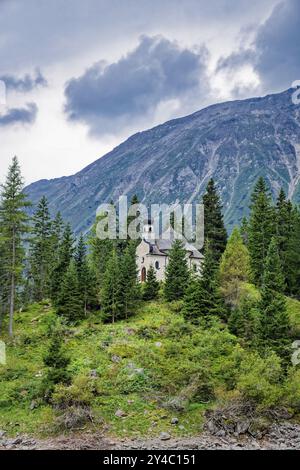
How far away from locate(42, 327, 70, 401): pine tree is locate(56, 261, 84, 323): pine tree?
13829 millimetres

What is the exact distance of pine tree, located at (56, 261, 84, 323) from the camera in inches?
1893

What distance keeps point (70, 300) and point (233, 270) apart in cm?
1748

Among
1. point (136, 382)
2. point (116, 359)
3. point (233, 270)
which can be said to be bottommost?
point (136, 382)

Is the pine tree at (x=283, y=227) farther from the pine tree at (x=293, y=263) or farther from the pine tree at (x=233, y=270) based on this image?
the pine tree at (x=233, y=270)

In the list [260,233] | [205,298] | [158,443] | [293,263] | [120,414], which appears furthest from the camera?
[260,233]

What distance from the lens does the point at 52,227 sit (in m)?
71.2

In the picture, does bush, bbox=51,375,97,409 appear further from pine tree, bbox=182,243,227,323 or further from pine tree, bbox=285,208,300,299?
pine tree, bbox=285,208,300,299

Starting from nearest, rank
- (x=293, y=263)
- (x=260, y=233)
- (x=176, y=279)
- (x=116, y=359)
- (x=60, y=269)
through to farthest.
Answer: (x=116, y=359) → (x=176, y=279) → (x=60, y=269) → (x=293, y=263) → (x=260, y=233)

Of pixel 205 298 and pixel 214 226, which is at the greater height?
pixel 214 226

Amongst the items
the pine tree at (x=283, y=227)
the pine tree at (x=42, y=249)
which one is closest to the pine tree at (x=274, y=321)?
the pine tree at (x=283, y=227)

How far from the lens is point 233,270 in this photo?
50562mm

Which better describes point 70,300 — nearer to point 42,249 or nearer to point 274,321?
point 42,249

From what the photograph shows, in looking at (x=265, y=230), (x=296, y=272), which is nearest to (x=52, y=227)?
(x=265, y=230)

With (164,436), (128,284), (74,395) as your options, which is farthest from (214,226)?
(164,436)
